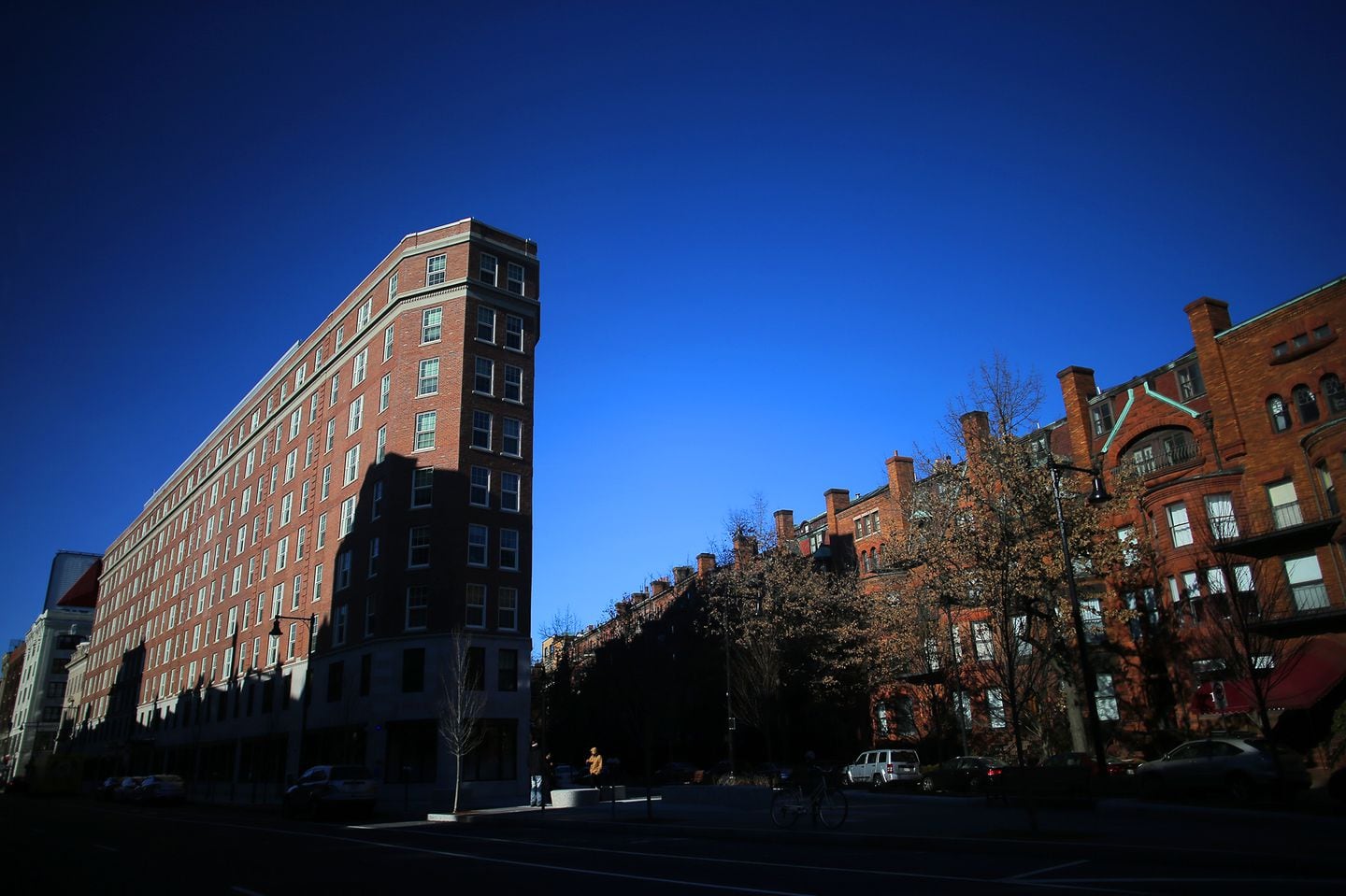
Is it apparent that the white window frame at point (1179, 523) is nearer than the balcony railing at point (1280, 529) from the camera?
No

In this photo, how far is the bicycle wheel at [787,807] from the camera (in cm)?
1927

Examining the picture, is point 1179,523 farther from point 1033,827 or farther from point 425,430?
point 425,430

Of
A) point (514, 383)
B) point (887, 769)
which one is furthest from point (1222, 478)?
point (514, 383)

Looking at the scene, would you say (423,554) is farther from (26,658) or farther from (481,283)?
(26,658)

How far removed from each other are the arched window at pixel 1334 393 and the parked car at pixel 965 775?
17207 mm

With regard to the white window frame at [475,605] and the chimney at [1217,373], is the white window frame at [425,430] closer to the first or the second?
the white window frame at [475,605]

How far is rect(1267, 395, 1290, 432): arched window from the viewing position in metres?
31.8

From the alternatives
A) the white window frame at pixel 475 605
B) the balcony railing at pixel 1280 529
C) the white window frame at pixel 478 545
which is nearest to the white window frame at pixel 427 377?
the white window frame at pixel 478 545

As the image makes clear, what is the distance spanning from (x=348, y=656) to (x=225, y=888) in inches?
1316

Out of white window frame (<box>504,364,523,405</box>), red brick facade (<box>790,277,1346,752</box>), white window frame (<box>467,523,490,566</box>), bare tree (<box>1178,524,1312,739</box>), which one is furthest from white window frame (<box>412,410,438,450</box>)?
bare tree (<box>1178,524,1312,739</box>)

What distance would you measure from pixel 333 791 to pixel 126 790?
87.2ft

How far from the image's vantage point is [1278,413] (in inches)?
1265

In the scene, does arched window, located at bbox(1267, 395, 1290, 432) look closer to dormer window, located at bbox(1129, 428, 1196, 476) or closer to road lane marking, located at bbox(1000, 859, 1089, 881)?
dormer window, located at bbox(1129, 428, 1196, 476)

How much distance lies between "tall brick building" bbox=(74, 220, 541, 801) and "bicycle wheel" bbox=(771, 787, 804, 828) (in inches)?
839
